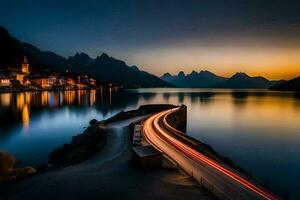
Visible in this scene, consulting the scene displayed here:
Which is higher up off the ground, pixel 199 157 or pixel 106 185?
pixel 106 185

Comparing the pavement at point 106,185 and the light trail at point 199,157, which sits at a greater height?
the pavement at point 106,185

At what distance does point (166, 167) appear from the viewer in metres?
16.8

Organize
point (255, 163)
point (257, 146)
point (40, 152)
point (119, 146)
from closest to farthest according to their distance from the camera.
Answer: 1. point (119, 146)
2. point (255, 163)
3. point (40, 152)
4. point (257, 146)

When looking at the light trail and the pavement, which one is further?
the light trail

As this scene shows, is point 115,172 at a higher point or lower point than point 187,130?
A: higher

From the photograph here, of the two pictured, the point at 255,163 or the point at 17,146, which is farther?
the point at 17,146

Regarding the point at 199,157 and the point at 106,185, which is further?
the point at 199,157

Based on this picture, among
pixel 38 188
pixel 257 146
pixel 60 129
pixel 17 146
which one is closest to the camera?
pixel 38 188

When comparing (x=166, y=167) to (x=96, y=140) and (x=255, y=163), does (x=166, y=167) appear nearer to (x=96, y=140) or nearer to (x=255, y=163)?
(x=96, y=140)

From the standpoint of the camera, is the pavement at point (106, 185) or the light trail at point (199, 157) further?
the light trail at point (199, 157)

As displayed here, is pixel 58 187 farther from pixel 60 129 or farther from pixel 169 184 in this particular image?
pixel 60 129

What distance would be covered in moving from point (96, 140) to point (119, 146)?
4.69 meters

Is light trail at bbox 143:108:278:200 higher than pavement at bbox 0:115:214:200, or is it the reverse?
pavement at bbox 0:115:214:200

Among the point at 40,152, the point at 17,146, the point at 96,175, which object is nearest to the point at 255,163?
the point at 96,175
